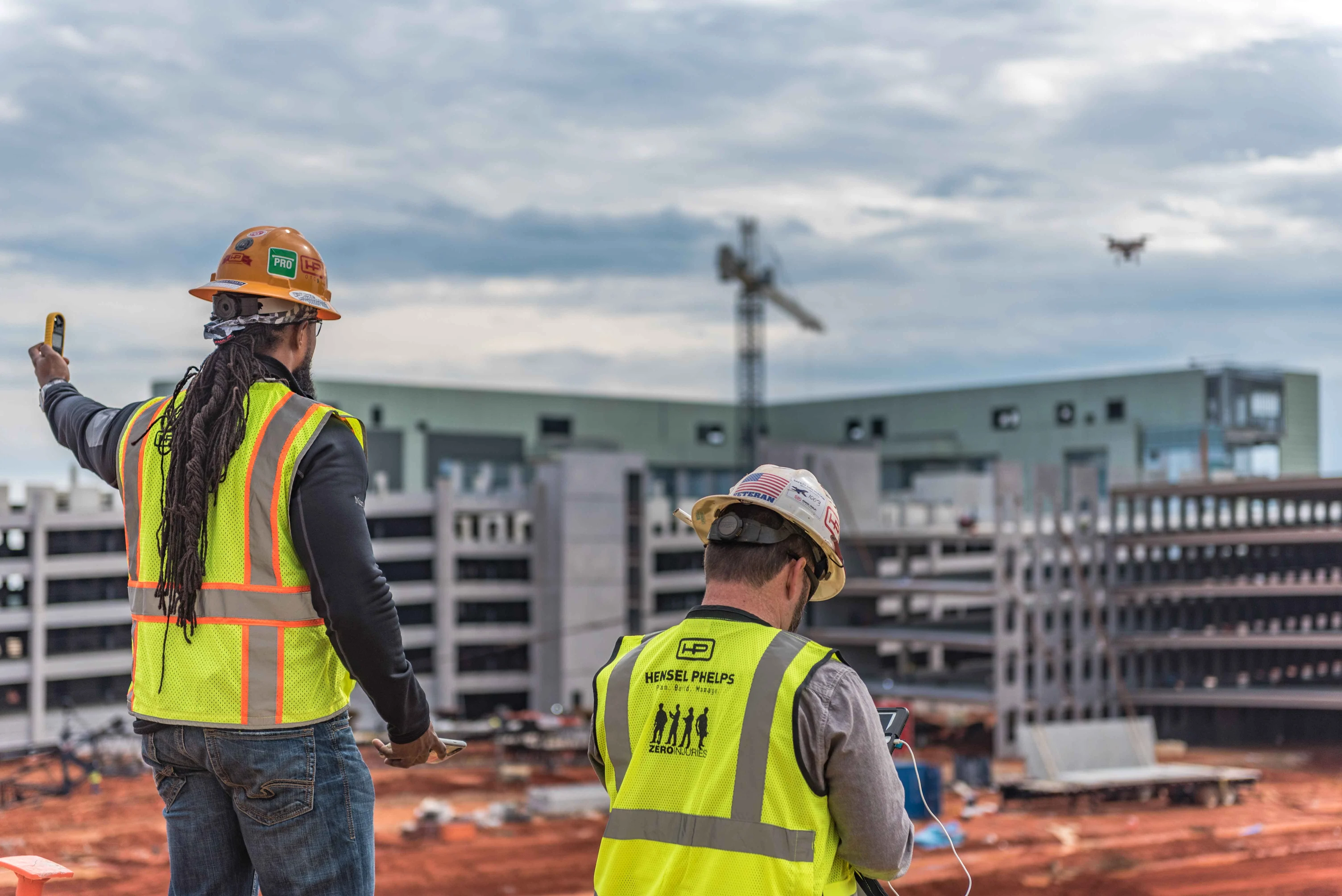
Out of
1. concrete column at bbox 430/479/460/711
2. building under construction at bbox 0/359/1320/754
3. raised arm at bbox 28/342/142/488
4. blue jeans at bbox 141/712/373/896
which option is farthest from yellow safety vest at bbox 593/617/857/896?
concrete column at bbox 430/479/460/711

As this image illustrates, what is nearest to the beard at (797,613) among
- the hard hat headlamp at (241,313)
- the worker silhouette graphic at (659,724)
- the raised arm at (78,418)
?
the worker silhouette graphic at (659,724)

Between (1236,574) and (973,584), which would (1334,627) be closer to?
(1236,574)

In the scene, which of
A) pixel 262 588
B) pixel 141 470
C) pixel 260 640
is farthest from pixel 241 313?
pixel 260 640

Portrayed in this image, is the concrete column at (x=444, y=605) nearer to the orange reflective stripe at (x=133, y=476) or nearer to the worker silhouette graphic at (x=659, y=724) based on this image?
the orange reflective stripe at (x=133, y=476)

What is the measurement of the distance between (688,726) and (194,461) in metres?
1.27

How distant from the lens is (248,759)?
306 centimetres

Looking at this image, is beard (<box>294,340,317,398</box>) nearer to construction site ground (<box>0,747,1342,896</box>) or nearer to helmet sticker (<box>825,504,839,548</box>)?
helmet sticker (<box>825,504,839,548</box>)

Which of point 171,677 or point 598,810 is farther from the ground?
point 171,677

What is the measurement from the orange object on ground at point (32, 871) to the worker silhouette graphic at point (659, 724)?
169cm

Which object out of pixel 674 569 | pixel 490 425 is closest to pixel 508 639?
pixel 674 569

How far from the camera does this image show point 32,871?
12.2 ft

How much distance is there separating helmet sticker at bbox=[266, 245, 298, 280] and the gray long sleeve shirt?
64.2 inches

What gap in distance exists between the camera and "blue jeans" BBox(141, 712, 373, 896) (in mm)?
3074

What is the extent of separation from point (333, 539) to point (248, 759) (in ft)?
1.74
